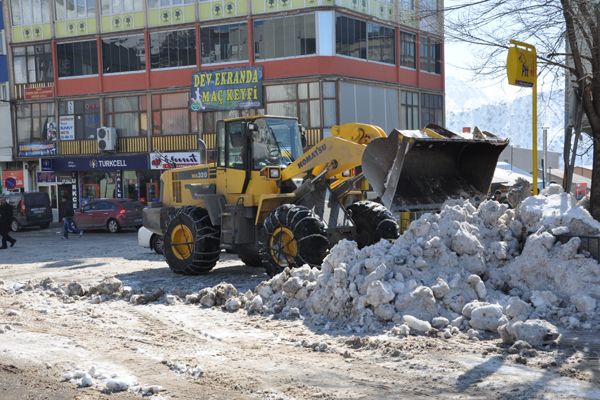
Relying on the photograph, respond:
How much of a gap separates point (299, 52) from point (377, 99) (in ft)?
15.6

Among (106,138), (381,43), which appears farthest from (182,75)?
(381,43)

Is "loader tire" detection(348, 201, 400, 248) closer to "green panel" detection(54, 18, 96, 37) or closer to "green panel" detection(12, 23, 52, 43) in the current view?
"green panel" detection(54, 18, 96, 37)

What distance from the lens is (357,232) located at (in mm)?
12398

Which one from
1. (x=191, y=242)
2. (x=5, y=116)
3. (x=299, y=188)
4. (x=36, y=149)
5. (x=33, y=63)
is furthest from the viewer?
(x=5, y=116)

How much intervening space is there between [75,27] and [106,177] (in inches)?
323

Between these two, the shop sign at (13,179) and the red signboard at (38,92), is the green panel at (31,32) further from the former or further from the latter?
the shop sign at (13,179)

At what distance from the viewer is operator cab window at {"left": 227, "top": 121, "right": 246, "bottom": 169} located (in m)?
12.7

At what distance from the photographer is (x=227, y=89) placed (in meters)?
34.1

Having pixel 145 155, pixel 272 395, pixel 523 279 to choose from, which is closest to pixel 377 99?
pixel 145 155

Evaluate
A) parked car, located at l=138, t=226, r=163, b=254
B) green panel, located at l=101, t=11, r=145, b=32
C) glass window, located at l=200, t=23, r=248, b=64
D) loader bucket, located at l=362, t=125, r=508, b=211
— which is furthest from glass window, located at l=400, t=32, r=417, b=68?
loader bucket, located at l=362, t=125, r=508, b=211

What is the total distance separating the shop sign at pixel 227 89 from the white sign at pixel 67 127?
24.9ft

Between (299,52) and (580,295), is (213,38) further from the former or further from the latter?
(580,295)

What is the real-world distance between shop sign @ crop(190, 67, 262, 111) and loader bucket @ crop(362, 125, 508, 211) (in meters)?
22.5

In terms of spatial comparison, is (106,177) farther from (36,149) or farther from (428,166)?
(428,166)
